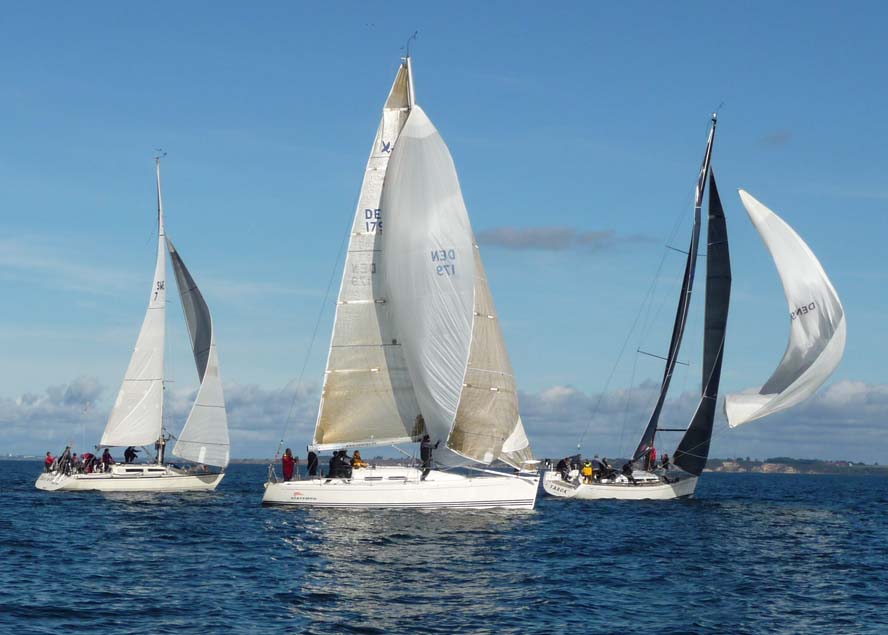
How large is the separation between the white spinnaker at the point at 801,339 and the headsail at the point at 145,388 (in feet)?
85.4

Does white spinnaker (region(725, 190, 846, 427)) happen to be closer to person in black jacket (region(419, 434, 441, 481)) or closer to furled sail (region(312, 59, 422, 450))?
person in black jacket (region(419, 434, 441, 481))

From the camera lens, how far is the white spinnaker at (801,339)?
51.0 m

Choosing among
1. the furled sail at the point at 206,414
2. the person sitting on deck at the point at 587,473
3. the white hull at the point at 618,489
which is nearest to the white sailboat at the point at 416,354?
the furled sail at the point at 206,414

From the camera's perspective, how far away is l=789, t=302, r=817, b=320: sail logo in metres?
51.6

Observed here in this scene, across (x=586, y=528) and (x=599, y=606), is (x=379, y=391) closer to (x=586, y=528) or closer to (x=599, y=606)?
(x=586, y=528)

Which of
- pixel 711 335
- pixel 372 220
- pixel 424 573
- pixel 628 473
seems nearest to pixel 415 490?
pixel 372 220

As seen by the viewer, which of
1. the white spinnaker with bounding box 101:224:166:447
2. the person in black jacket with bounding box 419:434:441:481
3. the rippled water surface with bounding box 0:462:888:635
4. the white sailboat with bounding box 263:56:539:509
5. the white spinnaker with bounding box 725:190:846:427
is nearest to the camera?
the rippled water surface with bounding box 0:462:888:635

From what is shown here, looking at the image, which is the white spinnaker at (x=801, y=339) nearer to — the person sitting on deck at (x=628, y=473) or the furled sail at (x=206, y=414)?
the person sitting on deck at (x=628, y=473)

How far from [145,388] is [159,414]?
137cm

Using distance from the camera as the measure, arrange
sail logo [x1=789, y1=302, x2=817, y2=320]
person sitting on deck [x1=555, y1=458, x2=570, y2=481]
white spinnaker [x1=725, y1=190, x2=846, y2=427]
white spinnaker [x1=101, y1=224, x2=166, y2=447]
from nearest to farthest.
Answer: white spinnaker [x1=725, y1=190, x2=846, y2=427]
sail logo [x1=789, y1=302, x2=817, y2=320]
white spinnaker [x1=101, y1=224, x2=166, y2=447]
person sitting on deck [x1=555, y1=458, x2=570, y2=481]

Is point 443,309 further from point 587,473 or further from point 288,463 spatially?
point 587,473

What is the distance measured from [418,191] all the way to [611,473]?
21178 mm

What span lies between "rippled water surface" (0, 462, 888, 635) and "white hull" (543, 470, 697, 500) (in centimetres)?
945

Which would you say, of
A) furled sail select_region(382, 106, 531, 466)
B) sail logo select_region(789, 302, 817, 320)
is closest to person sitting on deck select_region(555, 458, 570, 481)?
sail logo select_region(789, 302, 817, 320)
